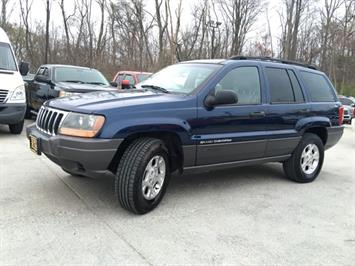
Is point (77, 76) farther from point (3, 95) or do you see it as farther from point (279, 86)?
point (279, 86)

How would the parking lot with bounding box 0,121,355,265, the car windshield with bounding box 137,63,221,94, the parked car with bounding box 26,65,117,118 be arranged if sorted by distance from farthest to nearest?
the parked car with bounding box 26,65,117,118, the car windshield with bounding box 137,63,221,94, the parking lot with bounding box 0,121,355,265

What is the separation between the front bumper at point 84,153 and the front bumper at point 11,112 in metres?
4.42

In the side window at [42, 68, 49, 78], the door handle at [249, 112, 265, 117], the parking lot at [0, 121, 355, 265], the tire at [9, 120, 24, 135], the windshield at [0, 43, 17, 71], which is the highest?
the windshield at [0, 43, 17, 71]

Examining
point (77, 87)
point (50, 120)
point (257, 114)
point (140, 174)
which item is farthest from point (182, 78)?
point (77, 87)

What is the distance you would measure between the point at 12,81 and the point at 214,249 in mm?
6252

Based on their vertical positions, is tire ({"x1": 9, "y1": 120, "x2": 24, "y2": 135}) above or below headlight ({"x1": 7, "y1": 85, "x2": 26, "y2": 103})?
below

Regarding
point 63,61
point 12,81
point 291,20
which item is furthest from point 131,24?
point 12,81

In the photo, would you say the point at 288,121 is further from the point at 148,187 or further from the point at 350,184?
the point at 148,187

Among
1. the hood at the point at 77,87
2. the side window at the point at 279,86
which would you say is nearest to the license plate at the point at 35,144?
the side window at the point at 279,86

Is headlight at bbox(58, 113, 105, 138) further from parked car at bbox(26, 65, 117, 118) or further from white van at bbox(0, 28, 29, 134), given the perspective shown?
parked car at bbox(26, 65, 117, 118)

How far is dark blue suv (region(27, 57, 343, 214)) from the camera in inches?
147

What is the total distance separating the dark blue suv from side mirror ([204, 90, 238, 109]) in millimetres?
11

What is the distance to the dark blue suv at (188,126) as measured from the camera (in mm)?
3732

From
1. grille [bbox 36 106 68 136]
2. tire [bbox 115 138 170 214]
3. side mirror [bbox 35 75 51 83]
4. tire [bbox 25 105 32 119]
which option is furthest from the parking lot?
tire [bbox 25 105 32 119]
